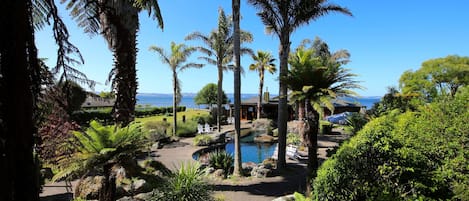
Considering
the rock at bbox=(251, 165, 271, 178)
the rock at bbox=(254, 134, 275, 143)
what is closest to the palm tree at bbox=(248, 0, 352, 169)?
the rock at bbox=(251, 165, 271, 178)

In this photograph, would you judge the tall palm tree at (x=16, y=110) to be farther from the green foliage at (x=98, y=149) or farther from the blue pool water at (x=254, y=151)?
the blue pool water at (x=254, y=151)

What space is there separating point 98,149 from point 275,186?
613 cm

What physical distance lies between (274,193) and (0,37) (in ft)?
27.0

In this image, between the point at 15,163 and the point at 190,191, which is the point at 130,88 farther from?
the point at 15,163

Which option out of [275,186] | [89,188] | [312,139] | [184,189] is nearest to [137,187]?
[89,188]

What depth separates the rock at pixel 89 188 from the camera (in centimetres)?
740

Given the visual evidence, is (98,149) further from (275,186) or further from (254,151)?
(254,151)

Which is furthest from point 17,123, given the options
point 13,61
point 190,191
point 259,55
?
point 259,55

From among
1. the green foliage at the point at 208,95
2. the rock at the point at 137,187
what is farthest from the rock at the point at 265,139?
the green foliage at the point at 208,95

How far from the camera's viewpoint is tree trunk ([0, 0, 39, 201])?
6.16 ft

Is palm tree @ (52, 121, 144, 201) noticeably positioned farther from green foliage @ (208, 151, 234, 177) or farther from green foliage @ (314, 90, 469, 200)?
green foliage @ (208, 151, 234, 177)

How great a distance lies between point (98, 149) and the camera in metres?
5.70

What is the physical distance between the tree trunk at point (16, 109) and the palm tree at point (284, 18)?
31.8 ft

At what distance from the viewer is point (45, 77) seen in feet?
8.43
